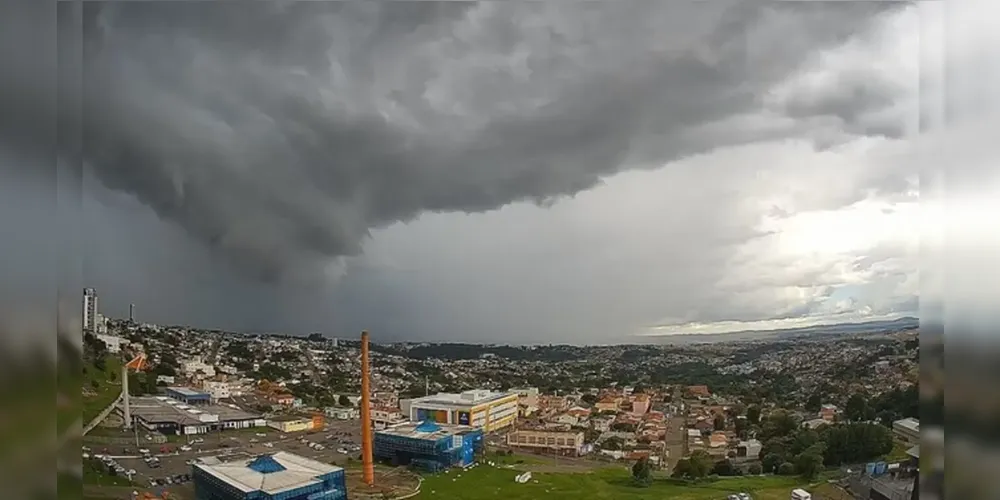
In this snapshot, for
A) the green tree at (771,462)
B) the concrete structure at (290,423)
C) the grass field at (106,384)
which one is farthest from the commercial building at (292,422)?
the green tree at (771,462)

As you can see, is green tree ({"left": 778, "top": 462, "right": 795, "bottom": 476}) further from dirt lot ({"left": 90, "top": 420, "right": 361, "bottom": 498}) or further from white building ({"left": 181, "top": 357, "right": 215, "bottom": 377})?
white building ({"left": 181, "top": 357, "right": 215, "bottom": 377})

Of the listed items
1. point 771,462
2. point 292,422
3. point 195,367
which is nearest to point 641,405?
point 771,462

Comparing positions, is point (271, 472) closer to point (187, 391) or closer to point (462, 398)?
point (187, 391)

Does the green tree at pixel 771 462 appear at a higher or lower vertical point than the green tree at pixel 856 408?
lower

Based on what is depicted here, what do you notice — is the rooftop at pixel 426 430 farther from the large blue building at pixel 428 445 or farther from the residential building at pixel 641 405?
the residential building at pixel 641 405

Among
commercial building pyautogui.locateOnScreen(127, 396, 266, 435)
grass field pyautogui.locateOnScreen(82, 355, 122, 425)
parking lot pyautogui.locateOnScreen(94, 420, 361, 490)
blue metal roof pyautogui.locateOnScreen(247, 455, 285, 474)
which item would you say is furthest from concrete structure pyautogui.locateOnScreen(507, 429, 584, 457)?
grass field pyautogui.locateOnScreen(82, 355, 122, 425)

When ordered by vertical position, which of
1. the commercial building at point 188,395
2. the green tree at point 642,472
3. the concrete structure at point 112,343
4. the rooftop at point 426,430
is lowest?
the green tree at point 642,472

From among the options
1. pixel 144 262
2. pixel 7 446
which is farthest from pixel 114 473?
pixel 7 446
